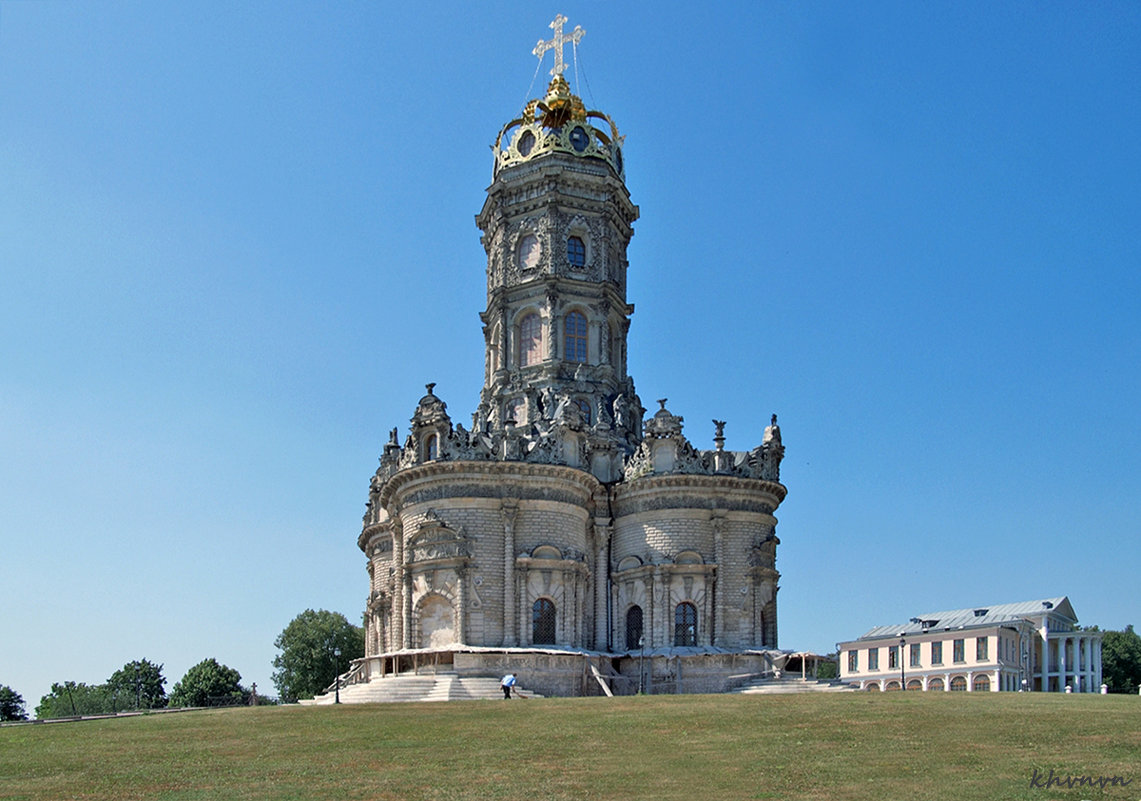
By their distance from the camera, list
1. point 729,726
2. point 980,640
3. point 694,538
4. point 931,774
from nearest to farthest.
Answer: point 931,774 < point 729,726 < point 694,538 < point 980,640

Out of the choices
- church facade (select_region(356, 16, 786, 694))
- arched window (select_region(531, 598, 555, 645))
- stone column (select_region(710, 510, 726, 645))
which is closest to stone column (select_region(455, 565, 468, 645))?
church facade (select_region(356, 16, 786, 694))

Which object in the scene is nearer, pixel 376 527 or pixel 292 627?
pixel 376 527

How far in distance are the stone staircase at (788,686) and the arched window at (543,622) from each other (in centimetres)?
906

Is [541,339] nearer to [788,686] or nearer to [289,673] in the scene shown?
[788,686]

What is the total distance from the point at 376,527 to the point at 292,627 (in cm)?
3391

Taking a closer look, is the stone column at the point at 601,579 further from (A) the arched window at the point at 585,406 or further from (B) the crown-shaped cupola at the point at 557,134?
(B) the crown-shaped cupola at the point at 557,134

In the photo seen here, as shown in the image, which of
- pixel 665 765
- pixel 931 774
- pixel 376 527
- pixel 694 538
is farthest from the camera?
pixel 376 527

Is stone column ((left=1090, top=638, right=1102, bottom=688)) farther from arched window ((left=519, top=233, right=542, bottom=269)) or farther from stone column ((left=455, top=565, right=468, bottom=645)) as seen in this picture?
stone column ((left=455, top=565, right=468, bottom=645))

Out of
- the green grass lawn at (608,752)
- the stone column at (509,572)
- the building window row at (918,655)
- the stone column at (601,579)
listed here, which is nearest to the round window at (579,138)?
the stone column at (601,579)

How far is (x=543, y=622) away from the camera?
2293 inches

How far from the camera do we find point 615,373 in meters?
70.1

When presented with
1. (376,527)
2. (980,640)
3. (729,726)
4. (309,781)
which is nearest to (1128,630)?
(980,640)

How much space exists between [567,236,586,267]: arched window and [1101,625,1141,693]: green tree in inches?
2453

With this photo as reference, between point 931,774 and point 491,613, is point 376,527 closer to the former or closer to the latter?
point 491,613
